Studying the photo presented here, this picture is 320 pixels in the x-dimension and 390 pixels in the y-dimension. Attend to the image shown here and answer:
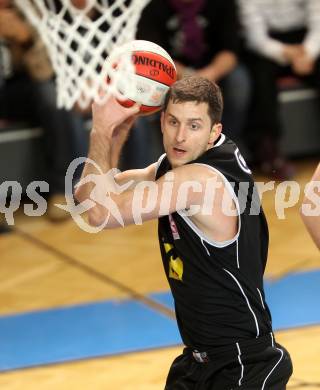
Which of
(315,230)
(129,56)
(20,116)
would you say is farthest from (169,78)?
(20,116)

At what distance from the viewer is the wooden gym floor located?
14.5 ft

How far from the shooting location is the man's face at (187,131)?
10.2 ft

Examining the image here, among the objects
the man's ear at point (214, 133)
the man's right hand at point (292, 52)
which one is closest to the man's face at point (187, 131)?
the man's ear at point (214, 133)

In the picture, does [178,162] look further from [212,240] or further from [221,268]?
[221,268]

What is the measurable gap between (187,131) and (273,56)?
15.7 ft

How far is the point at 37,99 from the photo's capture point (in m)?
6.84

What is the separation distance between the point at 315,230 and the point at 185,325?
57 cm

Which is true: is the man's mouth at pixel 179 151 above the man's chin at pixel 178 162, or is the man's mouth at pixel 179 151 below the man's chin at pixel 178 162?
above

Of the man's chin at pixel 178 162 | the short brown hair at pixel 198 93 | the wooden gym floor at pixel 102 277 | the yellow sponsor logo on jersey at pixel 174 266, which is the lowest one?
the wooden gym floor at pixel 102 277

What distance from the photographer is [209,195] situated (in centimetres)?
311

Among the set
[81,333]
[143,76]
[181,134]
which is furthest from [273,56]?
[181,134]

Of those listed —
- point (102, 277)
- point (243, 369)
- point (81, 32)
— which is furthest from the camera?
point (102, 277)

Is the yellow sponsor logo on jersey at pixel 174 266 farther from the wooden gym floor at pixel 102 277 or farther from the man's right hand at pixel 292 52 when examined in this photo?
the man's right hand at pixel 292 52

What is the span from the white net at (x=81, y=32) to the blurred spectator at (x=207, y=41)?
2.03 meters
